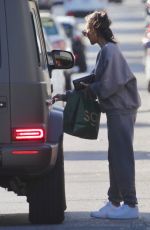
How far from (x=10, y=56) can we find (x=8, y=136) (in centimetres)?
61

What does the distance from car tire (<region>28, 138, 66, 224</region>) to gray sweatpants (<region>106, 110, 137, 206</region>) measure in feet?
1.56

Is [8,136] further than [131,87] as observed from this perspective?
No

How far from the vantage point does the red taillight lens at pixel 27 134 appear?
366 inches

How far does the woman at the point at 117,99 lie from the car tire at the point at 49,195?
499mm

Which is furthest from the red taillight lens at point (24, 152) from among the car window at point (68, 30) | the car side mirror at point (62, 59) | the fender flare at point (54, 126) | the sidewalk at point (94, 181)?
the car window at point (68, 30)

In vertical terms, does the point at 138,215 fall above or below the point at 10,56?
below

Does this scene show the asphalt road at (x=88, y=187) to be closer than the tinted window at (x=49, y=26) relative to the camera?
Yes

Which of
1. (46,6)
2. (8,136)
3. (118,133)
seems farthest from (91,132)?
(46,6)

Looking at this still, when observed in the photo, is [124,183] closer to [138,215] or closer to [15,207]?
[138,215]

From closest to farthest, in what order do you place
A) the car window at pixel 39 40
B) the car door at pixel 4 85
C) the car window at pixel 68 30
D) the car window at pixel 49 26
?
the car door at pixel 4 85, the car window at pixel 39 40, the car window at pixel 49 26, the car window at pixel 68 30

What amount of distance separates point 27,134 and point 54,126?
45cm

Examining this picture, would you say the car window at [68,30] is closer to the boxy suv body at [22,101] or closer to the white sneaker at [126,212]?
the white sneaker at [126,212]

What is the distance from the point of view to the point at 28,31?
9344 mm

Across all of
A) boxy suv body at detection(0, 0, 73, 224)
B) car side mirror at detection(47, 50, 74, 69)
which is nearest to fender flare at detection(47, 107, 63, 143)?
boxy suv body at detection(0, 0, 73, 224)
